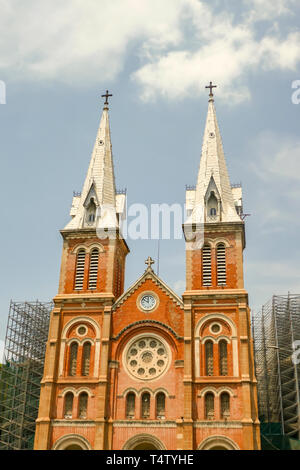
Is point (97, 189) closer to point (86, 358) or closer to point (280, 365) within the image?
point (86, 358)

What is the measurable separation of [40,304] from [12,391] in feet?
31.3

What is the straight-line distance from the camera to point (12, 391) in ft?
187

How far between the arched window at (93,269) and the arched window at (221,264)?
962 centimetres

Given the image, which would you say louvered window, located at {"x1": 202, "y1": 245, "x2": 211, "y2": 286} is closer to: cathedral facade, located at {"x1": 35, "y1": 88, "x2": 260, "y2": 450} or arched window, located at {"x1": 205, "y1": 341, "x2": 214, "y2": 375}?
cathedral facade, located at {"x1": 35, "y1": 88, "x2": 260, "y2": 450}

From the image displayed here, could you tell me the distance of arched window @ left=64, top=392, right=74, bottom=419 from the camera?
125ft

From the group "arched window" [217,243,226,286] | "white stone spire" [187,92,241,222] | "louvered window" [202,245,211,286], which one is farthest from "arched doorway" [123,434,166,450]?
"white stone spire" [187,92,241,222]

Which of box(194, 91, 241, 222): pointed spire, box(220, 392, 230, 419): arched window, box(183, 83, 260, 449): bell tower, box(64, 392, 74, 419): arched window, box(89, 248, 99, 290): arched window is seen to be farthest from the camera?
box(194, 91, 241, 222): pointed spire

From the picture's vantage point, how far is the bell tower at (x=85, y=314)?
123ft

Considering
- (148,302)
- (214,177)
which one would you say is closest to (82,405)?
(148,302)

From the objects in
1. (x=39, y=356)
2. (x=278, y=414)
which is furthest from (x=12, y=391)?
(x=278, y=414)

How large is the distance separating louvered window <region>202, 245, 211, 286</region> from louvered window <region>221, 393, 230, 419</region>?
830 centimetres

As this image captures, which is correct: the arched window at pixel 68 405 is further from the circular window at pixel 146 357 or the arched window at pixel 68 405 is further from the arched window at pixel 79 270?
the arched window at pixel 79 270
